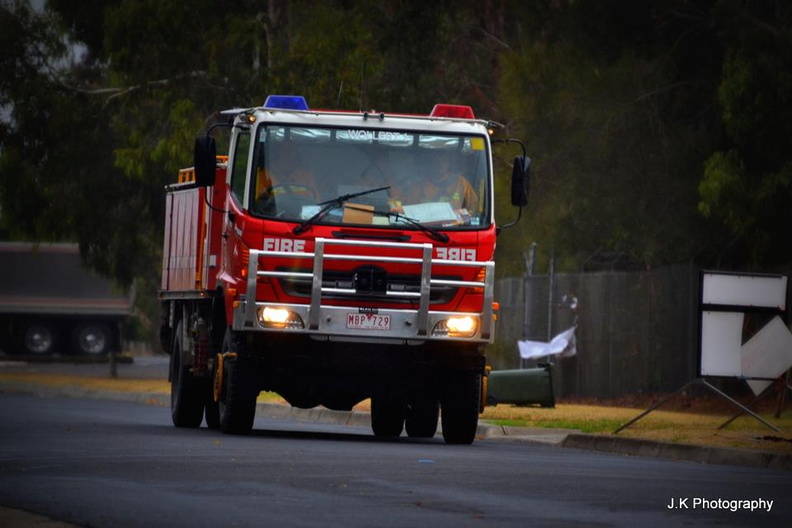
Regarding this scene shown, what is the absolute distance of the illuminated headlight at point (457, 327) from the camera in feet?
56.2

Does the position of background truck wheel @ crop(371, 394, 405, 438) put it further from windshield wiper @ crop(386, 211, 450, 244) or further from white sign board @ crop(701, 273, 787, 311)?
white sign board @ crop(701, 273, 787, 311)

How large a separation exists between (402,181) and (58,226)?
20.1 meters

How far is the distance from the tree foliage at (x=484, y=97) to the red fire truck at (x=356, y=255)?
375 inches

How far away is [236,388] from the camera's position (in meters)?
17.6

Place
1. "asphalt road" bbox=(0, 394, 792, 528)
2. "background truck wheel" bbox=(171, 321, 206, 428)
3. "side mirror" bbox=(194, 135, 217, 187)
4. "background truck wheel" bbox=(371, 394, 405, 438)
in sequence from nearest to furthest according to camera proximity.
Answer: "asphalt road" bbox=(0, 394, 792, 528)
"side mirror" bbox=(194, 135, 217, 187)
"background truck wheel" bbox=(371, 394, 405, 438)
"background truck wheel" bbox=(171, 321, 206, 428)

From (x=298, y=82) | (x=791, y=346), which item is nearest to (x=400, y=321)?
(x=791, y=346)

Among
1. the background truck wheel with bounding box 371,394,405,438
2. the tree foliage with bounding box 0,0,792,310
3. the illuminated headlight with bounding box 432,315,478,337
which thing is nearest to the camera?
the illuminated headlight with bounding box 432,315,478,337

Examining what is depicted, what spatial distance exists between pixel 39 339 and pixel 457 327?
40.5 metres

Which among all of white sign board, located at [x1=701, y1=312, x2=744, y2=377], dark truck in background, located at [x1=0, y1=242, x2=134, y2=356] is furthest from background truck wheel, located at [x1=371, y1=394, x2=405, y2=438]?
dark truck in background, located at [x1=0, y1=242, x2=134, y2=356]

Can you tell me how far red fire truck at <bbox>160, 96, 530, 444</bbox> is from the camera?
16969 mm

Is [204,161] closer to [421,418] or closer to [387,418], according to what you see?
[421,418]

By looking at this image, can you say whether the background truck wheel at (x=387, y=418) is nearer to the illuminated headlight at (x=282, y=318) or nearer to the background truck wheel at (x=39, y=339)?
the illuminated headlight at (x=282, y=318)

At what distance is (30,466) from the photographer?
44.4 ft

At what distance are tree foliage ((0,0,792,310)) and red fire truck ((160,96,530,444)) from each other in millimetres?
9518
